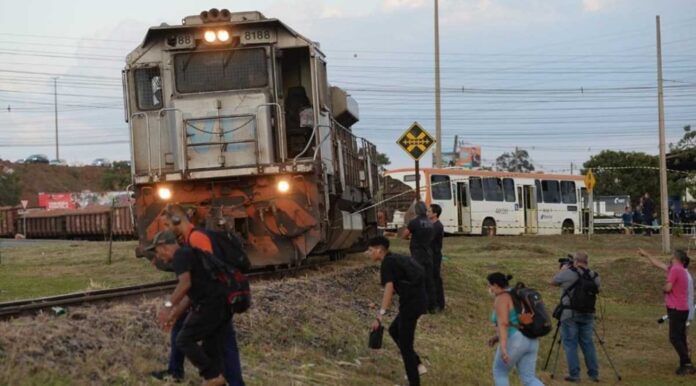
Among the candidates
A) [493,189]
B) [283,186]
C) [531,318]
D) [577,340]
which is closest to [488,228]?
[493,189]

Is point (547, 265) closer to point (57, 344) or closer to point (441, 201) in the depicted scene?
point (441, 201)

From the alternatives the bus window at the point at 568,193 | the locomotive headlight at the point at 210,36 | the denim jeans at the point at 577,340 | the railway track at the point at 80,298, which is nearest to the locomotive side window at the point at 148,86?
the locomotive headlight at the point at 210,36

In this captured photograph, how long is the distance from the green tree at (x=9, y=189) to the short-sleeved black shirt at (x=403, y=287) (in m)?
82.7

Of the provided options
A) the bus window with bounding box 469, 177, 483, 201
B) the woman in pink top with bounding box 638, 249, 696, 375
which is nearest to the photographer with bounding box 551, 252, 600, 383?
the woman in pink top with bounding box 638, 249, 696, 375

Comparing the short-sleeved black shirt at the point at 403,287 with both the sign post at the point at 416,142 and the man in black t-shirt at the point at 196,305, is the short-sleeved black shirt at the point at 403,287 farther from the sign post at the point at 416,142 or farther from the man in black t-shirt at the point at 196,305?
the sign post at the point at 416,142

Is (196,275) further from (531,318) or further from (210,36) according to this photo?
(210,36)

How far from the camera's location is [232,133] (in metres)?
16.8

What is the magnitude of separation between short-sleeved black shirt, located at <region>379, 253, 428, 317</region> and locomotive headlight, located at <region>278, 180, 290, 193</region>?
5688mm

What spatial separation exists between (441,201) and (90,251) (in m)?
17.0

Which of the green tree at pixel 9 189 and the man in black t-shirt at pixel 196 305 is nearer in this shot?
the man in black t-shirt at pixel 196 305

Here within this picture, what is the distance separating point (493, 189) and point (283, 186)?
95.2 feet

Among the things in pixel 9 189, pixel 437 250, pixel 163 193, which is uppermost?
pixel 9 189

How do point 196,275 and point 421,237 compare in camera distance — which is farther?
point 421,237

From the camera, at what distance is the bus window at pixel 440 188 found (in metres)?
41.8
